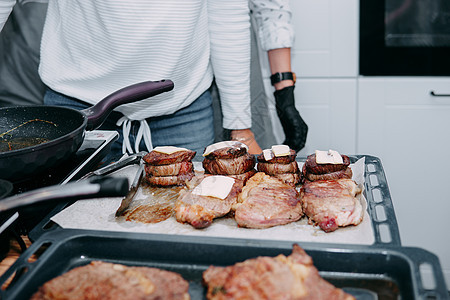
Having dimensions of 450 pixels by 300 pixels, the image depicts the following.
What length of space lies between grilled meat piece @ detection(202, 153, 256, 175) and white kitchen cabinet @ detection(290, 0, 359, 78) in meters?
1.21

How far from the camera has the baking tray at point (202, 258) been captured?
0.75m

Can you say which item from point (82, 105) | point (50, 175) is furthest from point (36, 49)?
point (50, 175)

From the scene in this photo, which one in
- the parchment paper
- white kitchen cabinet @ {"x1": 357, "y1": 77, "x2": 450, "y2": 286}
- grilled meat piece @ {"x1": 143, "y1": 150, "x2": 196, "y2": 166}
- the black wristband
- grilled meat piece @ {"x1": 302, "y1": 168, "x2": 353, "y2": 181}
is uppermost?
Result: the black wristband

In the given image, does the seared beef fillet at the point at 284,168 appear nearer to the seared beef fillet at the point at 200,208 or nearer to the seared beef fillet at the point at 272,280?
the seared beef fillet at the point at 200,208

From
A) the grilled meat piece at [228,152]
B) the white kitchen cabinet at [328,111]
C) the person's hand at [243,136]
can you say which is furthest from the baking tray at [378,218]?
the white kitchen cabinet at [328,111]

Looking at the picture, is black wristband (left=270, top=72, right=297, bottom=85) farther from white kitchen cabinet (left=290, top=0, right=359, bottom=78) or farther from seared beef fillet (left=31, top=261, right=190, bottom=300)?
seared beef fillet (left=31, top=261, right=190, bottom=300)

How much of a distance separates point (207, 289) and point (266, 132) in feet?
4.88

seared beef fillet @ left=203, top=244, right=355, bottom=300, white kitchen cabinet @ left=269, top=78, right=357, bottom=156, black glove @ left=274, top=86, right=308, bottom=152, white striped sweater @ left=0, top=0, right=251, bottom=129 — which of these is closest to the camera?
seared beef fillet @ left=203, top=244, right=355, bottom=300

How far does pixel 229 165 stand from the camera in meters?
1.20

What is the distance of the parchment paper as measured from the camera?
94 cm

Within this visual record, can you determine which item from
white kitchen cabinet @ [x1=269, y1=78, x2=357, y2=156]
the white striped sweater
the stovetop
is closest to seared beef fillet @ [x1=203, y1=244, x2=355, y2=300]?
Answer: the stovetop

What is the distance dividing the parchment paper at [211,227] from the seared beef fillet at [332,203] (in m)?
0.02

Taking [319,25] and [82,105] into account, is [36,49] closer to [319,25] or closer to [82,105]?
[82,105]

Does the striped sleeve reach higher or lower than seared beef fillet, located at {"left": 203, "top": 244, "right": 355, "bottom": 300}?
higher
